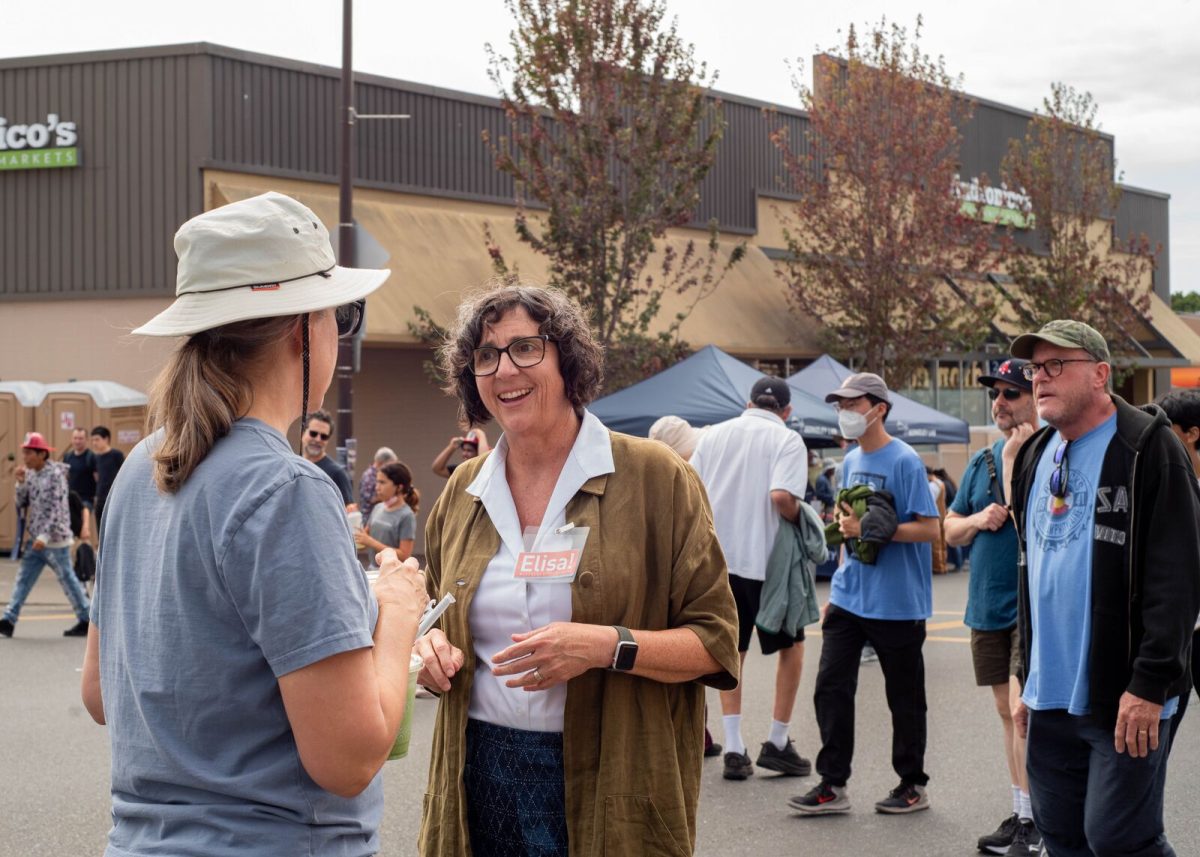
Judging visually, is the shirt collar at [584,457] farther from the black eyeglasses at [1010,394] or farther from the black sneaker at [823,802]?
the black sneaker at [823,802]

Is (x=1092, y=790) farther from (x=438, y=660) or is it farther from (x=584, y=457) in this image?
(x=438, y=660)

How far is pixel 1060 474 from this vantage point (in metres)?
4.46

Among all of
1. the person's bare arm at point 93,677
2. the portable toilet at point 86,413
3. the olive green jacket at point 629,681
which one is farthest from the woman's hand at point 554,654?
the portable toilet at point 86,413

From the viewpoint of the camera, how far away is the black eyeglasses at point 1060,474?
14.5 ft

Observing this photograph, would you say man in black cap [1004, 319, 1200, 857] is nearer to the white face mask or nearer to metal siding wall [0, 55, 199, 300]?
the white face mask

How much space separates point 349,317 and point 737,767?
558 centimetres

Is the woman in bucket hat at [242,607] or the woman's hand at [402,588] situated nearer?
the woman in bucket hat at [242,607]

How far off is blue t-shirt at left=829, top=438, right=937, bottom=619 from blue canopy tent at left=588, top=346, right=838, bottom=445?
802cm

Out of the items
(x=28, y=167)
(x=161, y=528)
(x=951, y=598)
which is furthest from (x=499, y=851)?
(x=28, y=167)

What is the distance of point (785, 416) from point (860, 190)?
19.2 m

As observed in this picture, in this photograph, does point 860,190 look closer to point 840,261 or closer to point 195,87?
point 840,261

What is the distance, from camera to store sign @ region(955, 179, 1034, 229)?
31103 millimetres

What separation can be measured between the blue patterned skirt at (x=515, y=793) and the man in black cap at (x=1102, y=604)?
180cm

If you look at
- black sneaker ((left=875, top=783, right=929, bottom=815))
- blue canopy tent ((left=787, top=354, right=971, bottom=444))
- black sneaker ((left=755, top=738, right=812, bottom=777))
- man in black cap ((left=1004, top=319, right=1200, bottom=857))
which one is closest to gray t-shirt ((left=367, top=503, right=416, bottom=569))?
black sneaker ((left=755, top=738, right=812, bottom=777))
